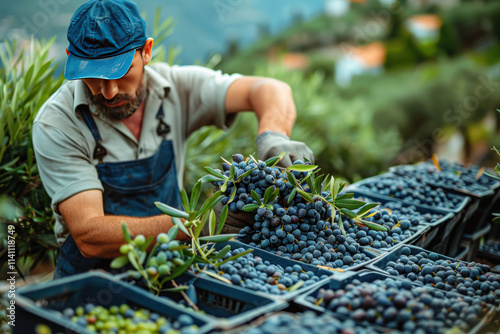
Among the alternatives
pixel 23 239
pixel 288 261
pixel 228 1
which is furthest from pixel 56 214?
pixel 228 1

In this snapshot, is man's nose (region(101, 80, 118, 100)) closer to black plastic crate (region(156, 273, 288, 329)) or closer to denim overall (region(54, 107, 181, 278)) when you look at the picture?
denim overall (region(54, 107, 181, 278))

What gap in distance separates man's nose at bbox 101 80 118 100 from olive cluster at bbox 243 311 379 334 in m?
1.19

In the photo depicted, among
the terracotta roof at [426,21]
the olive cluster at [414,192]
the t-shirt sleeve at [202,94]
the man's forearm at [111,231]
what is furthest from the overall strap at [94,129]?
the terracotta roof at [426,21]

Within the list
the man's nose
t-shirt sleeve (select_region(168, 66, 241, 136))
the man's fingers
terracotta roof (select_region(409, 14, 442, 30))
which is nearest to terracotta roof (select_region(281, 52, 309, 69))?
terracotta roof (select_region(409, 14, 442, 30))

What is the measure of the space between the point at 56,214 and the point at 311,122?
3.11 meters

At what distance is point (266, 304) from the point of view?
1.09m

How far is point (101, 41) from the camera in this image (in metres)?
1.79

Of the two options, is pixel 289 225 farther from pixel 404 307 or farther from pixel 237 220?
pixel 404 307

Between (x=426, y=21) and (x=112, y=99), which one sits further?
(x=426, y=21)

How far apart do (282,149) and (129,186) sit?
0.76 m

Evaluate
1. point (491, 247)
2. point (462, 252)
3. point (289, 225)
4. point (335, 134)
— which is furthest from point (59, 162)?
point (335, 134)

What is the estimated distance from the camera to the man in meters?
1.79

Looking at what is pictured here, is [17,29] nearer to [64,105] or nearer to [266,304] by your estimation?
[64,105]

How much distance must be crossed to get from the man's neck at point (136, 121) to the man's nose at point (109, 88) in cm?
29
